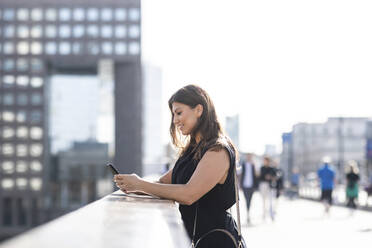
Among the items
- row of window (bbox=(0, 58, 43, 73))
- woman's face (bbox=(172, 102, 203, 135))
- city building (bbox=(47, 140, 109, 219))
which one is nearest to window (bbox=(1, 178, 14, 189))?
city building (bbox=(47, 140, 109, 219))

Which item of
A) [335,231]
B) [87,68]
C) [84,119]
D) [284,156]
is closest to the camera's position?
[335,231]

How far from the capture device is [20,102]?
9800 centimetres

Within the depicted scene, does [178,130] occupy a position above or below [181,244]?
above

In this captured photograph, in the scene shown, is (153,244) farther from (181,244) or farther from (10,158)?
(10,158)

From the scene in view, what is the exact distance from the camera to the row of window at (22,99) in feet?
319

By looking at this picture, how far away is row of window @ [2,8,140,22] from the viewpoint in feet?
305

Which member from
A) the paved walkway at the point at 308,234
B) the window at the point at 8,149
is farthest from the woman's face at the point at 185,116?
the window at the point at 8,149

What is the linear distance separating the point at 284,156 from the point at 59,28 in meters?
50.3

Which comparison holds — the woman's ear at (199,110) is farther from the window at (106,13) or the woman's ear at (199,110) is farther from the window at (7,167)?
the window at (7,167)

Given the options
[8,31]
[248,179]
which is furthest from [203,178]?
[8,31]

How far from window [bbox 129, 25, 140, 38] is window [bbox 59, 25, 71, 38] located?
9651 mm

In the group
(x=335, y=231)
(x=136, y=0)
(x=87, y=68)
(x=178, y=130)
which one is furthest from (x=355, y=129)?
(x=178, y=130)

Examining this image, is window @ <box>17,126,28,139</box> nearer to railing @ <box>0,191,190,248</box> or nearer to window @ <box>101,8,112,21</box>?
window @ <box>101,8,112,21</box>

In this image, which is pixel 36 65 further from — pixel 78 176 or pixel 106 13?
→ pixel 78 176
